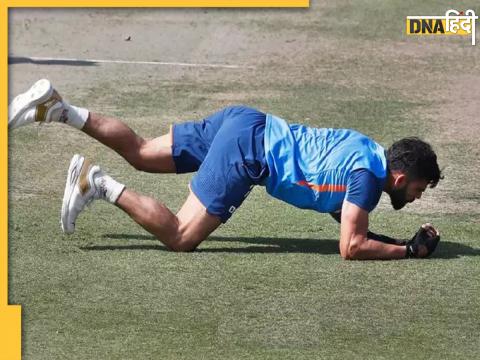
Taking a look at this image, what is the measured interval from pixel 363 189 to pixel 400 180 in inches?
13.1

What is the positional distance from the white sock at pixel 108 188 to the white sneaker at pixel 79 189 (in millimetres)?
14

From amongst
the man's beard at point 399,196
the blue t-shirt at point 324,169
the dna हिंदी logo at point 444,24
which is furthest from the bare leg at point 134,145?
the dna हिंदी logo at point 444,24

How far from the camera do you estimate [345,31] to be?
15.7 metres

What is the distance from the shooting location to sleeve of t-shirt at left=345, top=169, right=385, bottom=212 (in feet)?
23.7

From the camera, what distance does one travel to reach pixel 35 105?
7.68 meters

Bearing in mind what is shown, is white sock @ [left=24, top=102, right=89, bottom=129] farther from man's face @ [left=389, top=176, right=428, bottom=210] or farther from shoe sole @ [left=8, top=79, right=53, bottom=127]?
man's face @ [left=389, top=176, right=428, bottom=210]

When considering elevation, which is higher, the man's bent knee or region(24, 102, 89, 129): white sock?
region(24, 102, 89, 129): white sock

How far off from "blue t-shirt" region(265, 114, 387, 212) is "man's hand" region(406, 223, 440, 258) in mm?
403

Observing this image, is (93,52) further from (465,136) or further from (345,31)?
(465,136)

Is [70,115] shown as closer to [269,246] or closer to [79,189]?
[79,189]

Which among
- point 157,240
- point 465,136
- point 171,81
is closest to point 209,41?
point 171,81

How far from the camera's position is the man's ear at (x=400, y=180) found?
24.4ft

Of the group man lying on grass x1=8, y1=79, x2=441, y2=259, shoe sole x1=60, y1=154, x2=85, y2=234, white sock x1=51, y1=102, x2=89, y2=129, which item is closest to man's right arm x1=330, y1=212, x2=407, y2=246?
man lying on grass x1=8, y1=79, x2=441, y2=259

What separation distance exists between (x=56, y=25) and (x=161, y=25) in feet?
4.52
